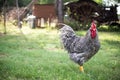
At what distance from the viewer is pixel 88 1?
23.9 meters

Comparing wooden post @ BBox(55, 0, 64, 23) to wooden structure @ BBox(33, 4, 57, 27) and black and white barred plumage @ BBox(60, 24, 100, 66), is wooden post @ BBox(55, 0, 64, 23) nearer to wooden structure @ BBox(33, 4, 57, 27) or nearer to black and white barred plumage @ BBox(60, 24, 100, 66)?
wooden structure @ BBox(33, 4, 57, 27)

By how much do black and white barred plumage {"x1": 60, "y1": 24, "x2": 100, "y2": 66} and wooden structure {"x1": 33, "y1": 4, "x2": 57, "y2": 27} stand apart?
16.2m

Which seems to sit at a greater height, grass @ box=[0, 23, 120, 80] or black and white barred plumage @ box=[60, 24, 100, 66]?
black and white barred plumage @ box=[60, 24, 100, 66]

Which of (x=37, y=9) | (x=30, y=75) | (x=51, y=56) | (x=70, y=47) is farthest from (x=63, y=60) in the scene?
(x=37, y=9)

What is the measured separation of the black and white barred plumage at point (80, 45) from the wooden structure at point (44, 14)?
16.2 metres

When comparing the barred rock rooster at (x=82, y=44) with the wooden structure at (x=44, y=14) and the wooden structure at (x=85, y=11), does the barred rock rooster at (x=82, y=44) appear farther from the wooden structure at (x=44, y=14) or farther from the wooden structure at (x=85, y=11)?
the wooden structure at (x=44, y=14)

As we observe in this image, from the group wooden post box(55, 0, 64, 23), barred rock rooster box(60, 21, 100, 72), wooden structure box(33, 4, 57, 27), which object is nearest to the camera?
barred rock rooster box(60, 21, 100, 72)

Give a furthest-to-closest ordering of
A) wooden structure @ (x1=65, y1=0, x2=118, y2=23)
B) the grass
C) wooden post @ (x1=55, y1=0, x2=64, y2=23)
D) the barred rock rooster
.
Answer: wooden structure @ (x1=65, y1=0, x2=118, y2=23) → wooden post @ (x1=55, y1=0, x2=64, y2=23) → the barred rock rooster → the grass

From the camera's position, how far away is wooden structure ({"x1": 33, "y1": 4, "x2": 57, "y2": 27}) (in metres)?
24.9

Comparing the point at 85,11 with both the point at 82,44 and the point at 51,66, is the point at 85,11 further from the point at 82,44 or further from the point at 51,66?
the point at 82,44

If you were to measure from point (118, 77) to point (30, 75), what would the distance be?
2.35m

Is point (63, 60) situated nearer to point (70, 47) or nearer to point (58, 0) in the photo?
point (70, 47)

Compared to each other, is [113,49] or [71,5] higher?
[71,5]

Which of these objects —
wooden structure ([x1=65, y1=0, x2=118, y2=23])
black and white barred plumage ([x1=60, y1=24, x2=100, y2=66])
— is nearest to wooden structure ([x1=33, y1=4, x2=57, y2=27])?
wooden structure ([x1=65, y1=0, x2=118, y2=23])
